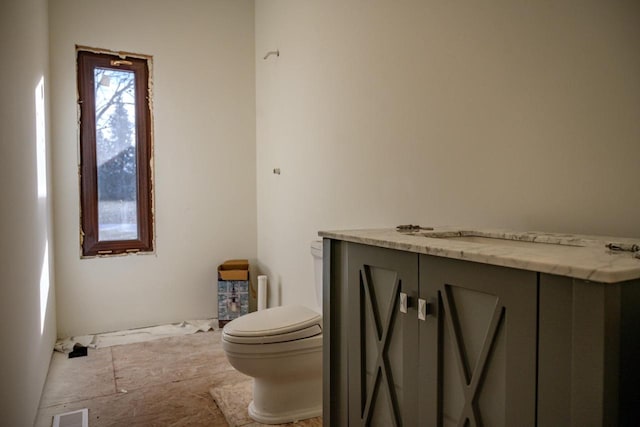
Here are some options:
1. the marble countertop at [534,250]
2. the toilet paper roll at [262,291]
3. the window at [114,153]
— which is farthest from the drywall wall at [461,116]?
the window at [114,153]

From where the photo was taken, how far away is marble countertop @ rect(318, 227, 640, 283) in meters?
0.75

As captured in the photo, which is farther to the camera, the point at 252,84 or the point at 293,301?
the point at 252,84

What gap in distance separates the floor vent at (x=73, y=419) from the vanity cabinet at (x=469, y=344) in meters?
1.17

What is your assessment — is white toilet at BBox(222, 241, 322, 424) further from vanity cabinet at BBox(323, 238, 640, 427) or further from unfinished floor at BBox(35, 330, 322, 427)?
vanity cabinet at BBox(323, 238, 640, 427)

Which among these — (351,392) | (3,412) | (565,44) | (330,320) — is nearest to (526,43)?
(565,44)

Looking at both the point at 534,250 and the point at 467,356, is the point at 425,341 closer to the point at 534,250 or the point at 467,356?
the point at 467,356

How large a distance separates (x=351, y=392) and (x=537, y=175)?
0.89m

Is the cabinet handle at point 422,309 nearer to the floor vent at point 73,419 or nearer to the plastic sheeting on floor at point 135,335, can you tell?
the floor vent at point 73,419

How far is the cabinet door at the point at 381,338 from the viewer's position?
1.15 m

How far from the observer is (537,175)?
1.36 m

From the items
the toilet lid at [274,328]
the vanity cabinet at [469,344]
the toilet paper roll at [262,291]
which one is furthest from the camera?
the toilet paper roll at [262,291]

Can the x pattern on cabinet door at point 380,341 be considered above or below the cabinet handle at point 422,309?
below

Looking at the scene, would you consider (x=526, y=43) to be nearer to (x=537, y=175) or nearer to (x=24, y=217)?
(x=537, y=175)

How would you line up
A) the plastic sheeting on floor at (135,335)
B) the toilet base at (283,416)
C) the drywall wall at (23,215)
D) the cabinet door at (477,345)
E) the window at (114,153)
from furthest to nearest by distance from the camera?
the window at (114,153) → the plastic sheeting on floor at (135,335) → the toilet base at (283,416) → the drywall wall at (23,215) → the cabinet door at (477,345)
